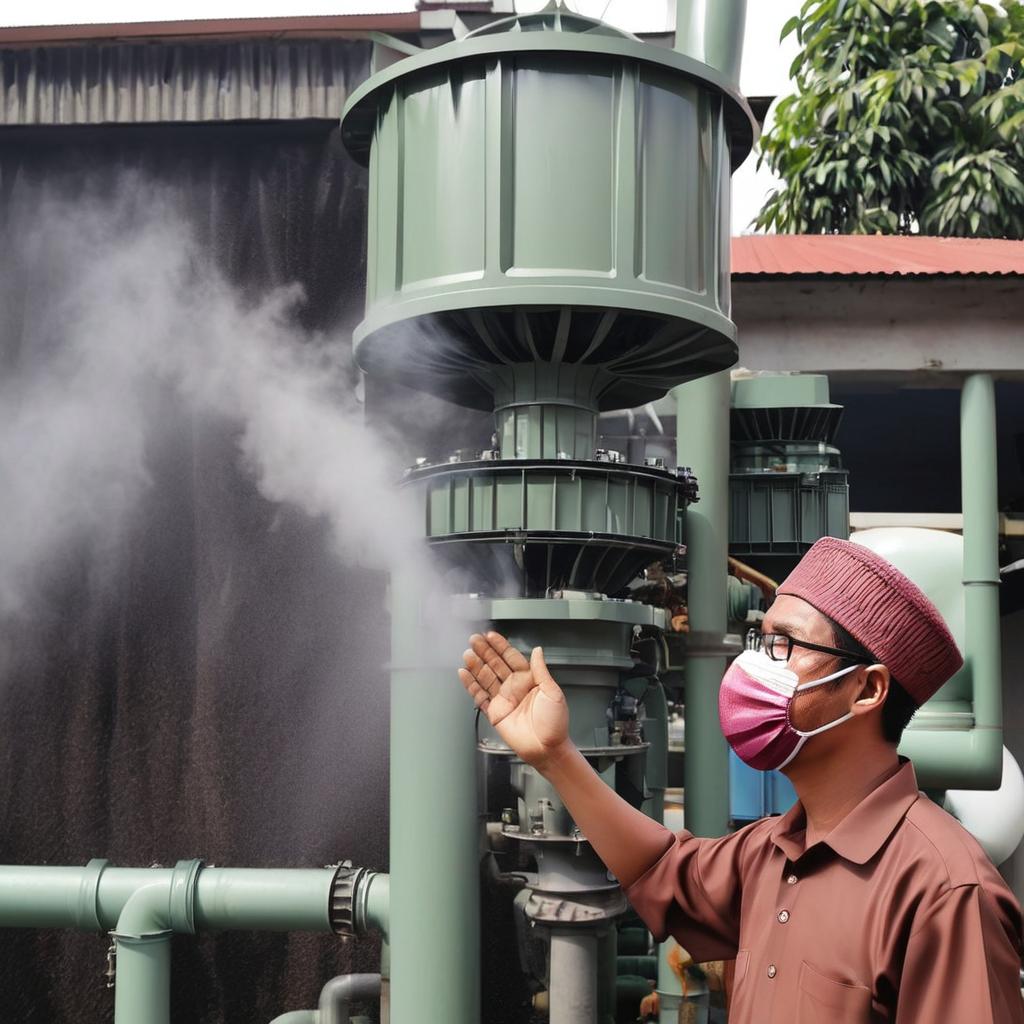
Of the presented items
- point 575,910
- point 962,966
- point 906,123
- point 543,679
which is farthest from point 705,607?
point 906,123

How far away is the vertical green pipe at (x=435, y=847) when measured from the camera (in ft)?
15.2

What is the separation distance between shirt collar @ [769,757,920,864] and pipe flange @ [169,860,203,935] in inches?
150

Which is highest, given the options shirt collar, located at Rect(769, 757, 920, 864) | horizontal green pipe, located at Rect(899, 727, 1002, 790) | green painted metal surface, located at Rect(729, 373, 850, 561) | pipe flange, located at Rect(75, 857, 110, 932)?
green painted metal surface, located at Rect(729, 373, 850, 561)

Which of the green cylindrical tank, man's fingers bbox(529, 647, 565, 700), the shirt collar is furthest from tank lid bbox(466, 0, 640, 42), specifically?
the shirt collar

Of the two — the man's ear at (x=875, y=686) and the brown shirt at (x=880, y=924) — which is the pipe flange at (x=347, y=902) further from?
the man's ear at (x=875, y=686)

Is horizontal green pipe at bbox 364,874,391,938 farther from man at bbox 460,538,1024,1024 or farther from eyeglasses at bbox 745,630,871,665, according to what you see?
eyeglasses at bbox 745,630,871,665

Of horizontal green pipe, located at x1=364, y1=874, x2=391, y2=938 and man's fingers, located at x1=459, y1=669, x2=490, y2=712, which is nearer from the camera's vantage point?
man's fingers, located at x1=459, y1=669, x2=490, y2=712

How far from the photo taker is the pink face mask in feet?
6.61

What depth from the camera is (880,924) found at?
5.91 feet

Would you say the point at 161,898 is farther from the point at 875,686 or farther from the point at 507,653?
the point at 875,686

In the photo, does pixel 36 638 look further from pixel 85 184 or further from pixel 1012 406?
pixel 1012 406

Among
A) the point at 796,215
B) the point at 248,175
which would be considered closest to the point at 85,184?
the point at 248,175

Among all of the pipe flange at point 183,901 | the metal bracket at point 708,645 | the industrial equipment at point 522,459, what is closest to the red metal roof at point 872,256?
the metal bracket at point 708,645

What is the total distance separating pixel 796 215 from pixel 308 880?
537 inches
